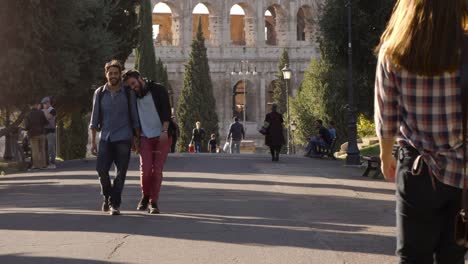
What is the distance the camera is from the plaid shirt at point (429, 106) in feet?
14.7

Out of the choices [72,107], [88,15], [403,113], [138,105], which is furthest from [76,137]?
[403,113]

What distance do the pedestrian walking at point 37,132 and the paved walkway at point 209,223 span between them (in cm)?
537

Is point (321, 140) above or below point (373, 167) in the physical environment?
below

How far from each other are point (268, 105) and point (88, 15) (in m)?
46.2

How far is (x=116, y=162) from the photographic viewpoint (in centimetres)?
1213

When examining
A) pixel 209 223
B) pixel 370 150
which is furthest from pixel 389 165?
pixel 370 150

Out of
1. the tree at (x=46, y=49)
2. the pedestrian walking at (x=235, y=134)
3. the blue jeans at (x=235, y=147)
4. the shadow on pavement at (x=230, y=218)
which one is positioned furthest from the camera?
the blue jeans at (x=235, y=147)

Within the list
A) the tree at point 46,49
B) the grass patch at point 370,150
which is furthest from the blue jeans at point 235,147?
the tree at point 46,49

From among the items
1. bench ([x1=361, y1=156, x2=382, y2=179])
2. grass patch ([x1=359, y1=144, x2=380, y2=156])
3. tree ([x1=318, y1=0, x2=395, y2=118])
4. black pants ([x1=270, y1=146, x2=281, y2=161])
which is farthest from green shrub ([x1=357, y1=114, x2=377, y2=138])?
bench ([x1=361, y1=156, x2=382, y2=179])

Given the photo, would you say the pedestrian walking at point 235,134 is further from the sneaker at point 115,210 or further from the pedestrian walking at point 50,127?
the sneaker at point 115,210

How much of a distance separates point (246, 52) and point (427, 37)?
68.0m

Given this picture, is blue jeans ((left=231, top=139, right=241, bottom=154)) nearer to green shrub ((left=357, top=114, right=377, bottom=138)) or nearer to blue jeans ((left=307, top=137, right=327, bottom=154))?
green shrub ((left=357, top=114, right=377, bottom=138))

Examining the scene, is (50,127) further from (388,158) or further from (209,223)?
(388,158)

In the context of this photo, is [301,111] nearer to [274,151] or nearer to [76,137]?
[76,137]
